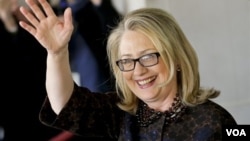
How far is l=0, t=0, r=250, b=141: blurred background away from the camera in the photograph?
157 cm

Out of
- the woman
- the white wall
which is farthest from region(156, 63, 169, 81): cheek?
the white wall

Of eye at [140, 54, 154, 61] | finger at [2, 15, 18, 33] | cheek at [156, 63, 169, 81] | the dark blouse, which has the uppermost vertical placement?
finger at [2, 15, 18, 33]

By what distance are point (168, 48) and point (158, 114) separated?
0.20 metres

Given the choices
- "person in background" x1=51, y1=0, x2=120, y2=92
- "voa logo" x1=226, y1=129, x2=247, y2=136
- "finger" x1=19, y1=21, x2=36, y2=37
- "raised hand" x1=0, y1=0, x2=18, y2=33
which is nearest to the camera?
"voa logo" x1=226, y1=129, x2=247, y2=136

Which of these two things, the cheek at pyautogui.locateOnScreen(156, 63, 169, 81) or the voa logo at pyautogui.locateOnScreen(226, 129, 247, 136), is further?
the cheek at pyautogui.locateOnScreen(156, 63, 169, 81)

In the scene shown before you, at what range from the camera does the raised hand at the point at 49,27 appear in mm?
1100

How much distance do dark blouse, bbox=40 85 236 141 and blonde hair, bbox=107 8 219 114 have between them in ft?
0.13

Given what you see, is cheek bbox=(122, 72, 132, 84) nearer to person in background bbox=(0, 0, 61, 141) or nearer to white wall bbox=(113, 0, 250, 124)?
person in background bbox=(0, 0, 61, 141)

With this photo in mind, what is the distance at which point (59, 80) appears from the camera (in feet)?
3.85

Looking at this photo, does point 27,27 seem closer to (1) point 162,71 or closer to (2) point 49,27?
(2) point 49,27

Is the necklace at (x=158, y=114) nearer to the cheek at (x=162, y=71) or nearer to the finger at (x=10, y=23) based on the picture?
the cheek at (x=162, y=71)

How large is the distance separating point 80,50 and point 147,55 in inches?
25.2

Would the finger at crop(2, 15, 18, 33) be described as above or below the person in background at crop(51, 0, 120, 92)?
above

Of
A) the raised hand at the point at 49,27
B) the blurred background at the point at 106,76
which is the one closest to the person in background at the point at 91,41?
the blurred background at the point at 106,76
